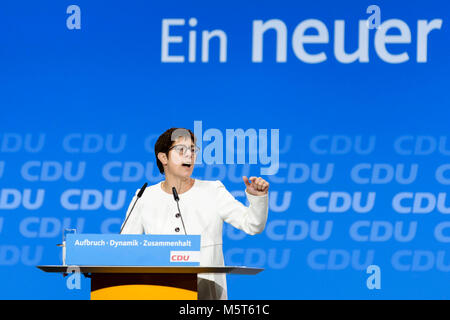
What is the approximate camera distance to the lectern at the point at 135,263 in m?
3.54

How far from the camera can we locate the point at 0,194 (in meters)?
6.12

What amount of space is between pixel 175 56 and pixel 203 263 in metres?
2.33

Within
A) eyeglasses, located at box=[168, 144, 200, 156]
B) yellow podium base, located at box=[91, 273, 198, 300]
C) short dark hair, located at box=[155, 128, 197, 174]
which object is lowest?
yellow podium base, located at box=[91, 273, 198, 300]

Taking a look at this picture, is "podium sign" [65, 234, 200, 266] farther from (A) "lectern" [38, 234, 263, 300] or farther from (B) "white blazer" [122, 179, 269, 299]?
(B) "white blazer" [122, 179, 269, 299]

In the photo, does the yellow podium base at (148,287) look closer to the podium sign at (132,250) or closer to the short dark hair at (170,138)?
the podium sign at (132,250)

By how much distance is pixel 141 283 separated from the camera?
3566 mm

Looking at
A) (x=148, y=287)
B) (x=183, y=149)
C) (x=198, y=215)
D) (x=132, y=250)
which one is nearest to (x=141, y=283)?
(x=148, y=287)

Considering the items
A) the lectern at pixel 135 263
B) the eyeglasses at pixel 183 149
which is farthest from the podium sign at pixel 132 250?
the eyeglasses at pixel 183 149

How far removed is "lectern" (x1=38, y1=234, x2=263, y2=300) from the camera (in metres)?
3.54

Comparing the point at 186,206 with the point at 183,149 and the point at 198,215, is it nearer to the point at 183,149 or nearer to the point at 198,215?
the point at 198,215

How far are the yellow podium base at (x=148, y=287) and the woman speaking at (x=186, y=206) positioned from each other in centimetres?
75

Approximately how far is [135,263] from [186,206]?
927 millimetres

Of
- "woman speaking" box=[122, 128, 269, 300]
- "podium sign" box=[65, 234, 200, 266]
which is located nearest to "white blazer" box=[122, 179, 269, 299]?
"woman speaking" box=[122, 128, 269, 300]
